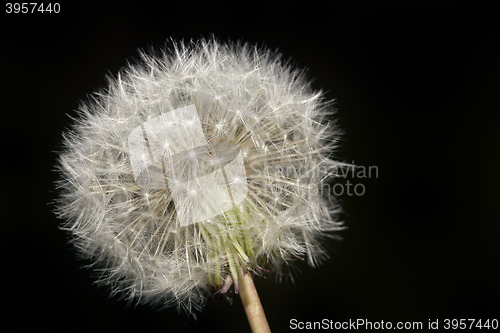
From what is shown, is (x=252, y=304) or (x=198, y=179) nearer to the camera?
(x=198, y=179)

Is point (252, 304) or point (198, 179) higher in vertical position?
point (198, 179)

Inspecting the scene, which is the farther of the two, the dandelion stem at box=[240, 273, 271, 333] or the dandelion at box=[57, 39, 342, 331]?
the dandelion stem at box=[240, 273, 271, 333]

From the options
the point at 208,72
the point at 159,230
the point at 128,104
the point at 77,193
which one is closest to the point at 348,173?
the point at 208,72

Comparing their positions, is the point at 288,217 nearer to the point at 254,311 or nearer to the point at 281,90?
the point at 254,311

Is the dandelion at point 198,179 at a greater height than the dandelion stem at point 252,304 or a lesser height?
greater

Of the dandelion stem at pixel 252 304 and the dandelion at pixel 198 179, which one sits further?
the dandelion stem at pixel 252 304

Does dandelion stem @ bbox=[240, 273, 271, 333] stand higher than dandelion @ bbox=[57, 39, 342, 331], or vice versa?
dandelion @ bbox=[57, 39, 342, 331]
